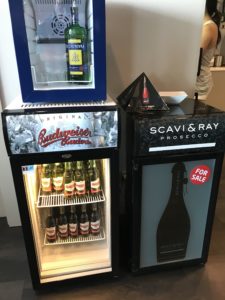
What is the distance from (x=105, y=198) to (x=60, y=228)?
15.8 inches

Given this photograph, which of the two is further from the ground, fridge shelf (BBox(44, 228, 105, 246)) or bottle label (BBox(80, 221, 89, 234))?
bottle label (BBox(80, 221, 89, 234))

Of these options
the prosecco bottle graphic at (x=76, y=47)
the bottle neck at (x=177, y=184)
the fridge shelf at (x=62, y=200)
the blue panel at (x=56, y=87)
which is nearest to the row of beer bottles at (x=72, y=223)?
the fridge shelf at (x=62, y=200)

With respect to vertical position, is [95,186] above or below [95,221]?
above

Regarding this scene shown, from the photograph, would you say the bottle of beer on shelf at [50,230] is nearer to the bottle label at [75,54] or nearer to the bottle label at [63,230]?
the bottle label at [63,230]

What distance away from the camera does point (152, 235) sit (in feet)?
5.09

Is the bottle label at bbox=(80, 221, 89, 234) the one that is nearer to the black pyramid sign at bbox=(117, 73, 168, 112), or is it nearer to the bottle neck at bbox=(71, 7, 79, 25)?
the black pyramid sign at bbox=(117, 73, 168, 112)

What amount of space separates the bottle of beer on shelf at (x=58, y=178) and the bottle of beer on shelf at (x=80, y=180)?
3.6 inches

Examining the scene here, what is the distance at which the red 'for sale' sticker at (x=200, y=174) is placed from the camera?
1.43 meters

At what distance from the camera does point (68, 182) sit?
151cm

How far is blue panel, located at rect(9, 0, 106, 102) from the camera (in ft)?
3.54

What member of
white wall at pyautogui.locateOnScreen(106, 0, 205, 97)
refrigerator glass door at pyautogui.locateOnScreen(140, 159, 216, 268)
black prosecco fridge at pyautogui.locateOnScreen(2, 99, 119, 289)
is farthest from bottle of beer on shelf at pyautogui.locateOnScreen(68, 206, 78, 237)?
white wall at pyautogui.locateOnScreen(106, 0, 205, 97)

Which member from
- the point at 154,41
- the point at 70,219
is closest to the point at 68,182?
the point at 70,219

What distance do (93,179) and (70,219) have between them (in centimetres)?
34

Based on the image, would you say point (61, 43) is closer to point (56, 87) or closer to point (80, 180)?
point (56, 87)
